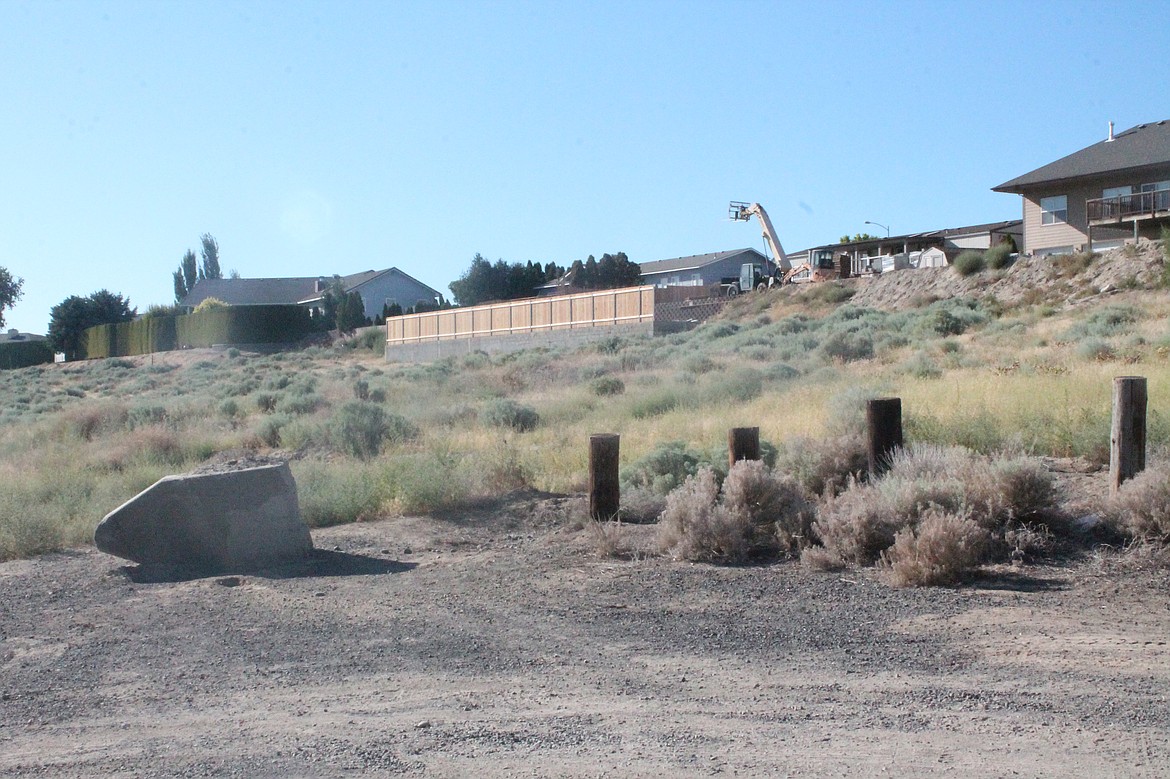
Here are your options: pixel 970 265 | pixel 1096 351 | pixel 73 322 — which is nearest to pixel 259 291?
pixel 73 322

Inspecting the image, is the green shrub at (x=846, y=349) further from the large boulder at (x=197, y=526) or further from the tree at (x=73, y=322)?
the tree at (x=73, y=322)

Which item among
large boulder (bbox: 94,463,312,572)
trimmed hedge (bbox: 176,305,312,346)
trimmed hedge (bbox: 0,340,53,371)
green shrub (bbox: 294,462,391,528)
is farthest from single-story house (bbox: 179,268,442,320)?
large boulder (bbox: 94,463,312,572)

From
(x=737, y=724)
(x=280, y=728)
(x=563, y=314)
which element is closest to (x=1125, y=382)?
(x=737, y=724)

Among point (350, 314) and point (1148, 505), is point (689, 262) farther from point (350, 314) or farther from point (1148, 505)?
point (1148, 505)

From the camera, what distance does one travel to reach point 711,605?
7.57 meters

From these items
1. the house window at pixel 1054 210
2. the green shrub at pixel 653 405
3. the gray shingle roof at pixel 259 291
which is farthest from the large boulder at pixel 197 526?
the gray shingle roof at pixel 259 291

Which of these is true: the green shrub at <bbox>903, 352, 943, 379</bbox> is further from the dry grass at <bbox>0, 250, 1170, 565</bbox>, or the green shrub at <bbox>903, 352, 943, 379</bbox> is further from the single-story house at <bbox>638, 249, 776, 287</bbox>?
the single-story house at <bbox>638, 249, 776, 287</bbox>

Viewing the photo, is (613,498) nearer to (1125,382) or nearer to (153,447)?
(1125,382)

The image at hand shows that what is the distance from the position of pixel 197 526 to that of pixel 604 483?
3.71 meters

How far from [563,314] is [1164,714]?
50639 millimetres

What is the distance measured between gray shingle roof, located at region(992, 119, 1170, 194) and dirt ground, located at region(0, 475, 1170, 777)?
150 feet

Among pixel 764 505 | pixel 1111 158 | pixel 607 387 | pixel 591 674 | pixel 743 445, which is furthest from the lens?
pixel 1111 158

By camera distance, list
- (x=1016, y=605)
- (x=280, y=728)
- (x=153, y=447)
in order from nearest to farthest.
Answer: (x=280, y=728)
(x=1016, y=605)
(x=153, y=447)

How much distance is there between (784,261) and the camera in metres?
69.4
